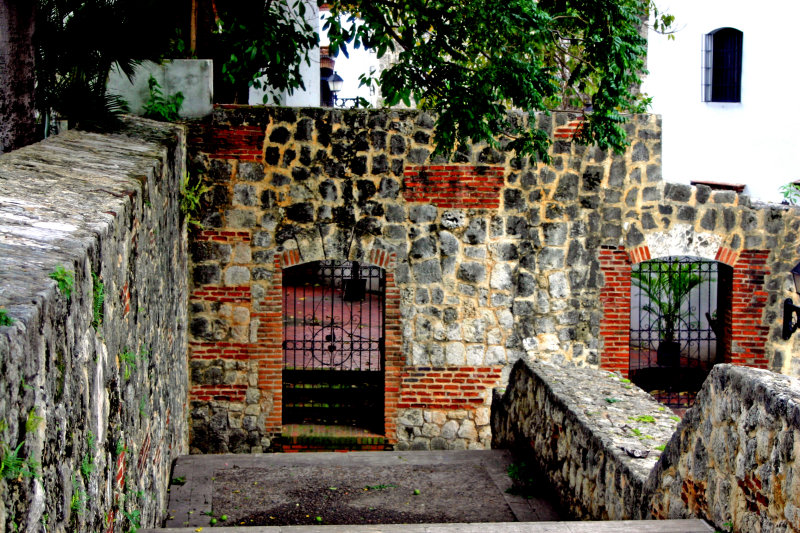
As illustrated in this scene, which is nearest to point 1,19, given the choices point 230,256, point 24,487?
point 230,256

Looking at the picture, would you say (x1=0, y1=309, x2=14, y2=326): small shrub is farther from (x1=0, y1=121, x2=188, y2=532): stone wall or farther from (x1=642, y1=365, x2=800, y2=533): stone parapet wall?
(x1=642, y1=365, x2=800, y2=533): stone parapet wall

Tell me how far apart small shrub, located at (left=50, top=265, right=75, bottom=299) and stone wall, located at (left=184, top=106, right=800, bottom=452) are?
17.2 feet

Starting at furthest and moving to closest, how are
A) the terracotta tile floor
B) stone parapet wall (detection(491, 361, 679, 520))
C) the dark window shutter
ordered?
the dark window shutter < the terracotta tile floor < stone parapet wall (detection(491, 361, 679, 520))

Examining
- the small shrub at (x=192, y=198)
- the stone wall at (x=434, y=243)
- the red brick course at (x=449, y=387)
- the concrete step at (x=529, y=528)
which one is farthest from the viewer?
the red brick course at (x=449, y=387)

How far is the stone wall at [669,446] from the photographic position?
2.66 metres

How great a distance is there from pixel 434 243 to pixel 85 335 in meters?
5.26

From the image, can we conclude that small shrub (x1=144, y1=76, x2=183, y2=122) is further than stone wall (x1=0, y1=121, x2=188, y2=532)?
Yes

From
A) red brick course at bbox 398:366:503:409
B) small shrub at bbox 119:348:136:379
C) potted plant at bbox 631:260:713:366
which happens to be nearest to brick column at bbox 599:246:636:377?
red brick course at bbox 398:366:503:409

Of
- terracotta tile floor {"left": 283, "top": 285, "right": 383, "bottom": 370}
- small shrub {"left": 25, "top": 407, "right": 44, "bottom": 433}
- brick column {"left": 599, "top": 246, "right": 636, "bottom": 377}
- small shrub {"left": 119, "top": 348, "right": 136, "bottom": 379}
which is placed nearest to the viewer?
small shrub {"left": 25, "top": 407, "right": 44, "bottom": 433}

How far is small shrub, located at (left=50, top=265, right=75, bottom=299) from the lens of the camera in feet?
7.21

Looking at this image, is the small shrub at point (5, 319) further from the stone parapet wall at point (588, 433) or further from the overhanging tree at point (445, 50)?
the overhanging tree at point (445, 50)

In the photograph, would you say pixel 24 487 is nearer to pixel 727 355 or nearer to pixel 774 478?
pixel 774 478

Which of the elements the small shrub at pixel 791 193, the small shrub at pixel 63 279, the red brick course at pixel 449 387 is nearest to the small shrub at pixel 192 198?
the red brick course at pixel 449 387

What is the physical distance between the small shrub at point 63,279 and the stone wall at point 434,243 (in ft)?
17.2
